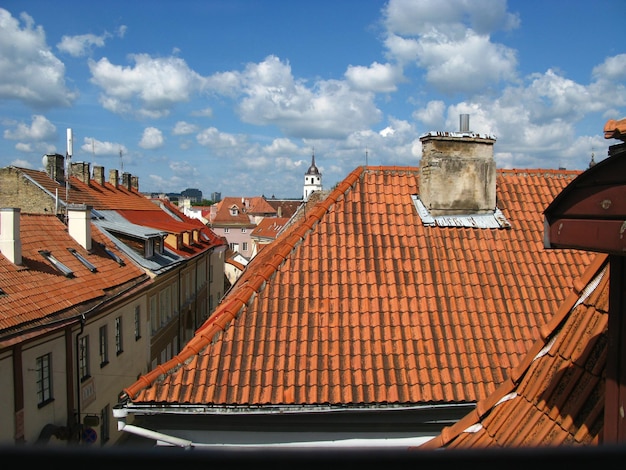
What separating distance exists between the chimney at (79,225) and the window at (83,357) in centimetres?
457

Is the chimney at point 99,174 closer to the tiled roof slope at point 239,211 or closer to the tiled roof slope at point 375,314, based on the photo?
the tiled roof slope at point 375,314

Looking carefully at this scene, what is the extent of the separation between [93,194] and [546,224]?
2632 centimetres

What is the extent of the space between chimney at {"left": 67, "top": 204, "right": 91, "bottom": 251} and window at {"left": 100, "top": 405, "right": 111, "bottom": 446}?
546 cm

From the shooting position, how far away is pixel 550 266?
8992 millimetres

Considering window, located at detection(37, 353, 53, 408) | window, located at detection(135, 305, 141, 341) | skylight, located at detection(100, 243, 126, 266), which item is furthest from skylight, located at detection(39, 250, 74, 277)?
window, located at detection(135, 305, 141, 341)

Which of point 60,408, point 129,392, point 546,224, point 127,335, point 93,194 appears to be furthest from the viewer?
point 93,194

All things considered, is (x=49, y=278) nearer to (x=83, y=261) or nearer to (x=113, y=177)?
(x=83, y=261)

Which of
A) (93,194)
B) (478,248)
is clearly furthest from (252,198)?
(478,248)

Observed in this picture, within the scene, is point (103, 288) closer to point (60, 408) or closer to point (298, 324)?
point (60, 408)

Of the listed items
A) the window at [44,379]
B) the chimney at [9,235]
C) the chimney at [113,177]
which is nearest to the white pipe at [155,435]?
the window at [44,379]

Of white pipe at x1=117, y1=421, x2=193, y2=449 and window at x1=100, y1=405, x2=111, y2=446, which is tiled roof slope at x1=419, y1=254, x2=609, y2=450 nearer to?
white pipe at x1=117, y1=421, x2=193, y2=449

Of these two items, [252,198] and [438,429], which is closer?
[438,429]

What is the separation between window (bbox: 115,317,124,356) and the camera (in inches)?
658

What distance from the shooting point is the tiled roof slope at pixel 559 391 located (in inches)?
154
